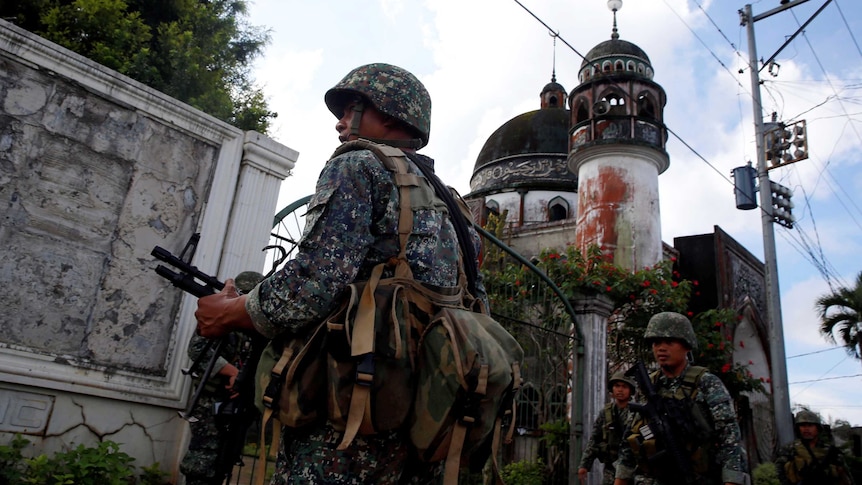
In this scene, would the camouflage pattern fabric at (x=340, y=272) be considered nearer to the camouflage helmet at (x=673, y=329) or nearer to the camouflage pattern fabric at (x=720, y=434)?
the camouflage pattern fabric at (x=720, y=434)

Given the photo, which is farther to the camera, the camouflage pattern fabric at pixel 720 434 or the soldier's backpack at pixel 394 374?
the camouflage pattern fabric at pixel 720 434

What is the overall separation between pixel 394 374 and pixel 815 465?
670cm

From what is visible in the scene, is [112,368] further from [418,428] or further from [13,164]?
[418,428]

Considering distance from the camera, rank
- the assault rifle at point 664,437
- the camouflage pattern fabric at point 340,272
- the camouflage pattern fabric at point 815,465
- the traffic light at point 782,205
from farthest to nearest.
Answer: the traffic light at point 782,205 < the camouflage pattern fabric at point 815,465 < the assault rifle at point 664,437 < the camouflage pattern fabric at point 340,272

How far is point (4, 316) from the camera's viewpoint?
3.49 metres

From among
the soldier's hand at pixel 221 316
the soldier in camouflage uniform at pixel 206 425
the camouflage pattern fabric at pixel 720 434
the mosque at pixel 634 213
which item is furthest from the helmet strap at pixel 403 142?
the mosque at pixel 634 213

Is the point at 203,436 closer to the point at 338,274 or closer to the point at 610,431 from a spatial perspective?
the point at 338,274

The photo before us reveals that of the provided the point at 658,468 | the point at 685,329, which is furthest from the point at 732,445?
the point at 685,329

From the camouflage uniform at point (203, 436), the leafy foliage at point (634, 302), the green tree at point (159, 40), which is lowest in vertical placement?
the camouflage uniform at point (203, 436)

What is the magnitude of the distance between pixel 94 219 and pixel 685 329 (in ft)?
12.8

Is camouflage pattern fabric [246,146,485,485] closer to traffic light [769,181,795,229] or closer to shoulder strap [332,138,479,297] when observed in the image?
shoulder strap [332,138,479,297]

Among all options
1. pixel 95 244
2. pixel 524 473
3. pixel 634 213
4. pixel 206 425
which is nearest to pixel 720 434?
pixel 206 425

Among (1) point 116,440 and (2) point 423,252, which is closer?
(2) point 423,252

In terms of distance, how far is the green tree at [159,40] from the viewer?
6.84 m
